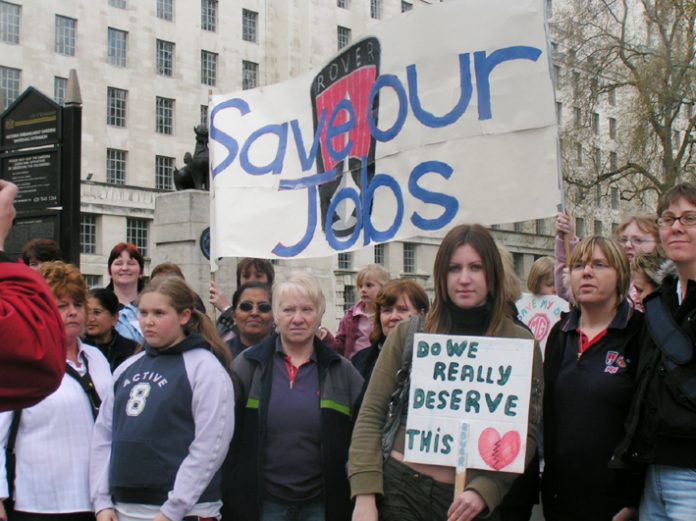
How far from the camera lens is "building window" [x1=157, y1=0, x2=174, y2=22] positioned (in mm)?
40938

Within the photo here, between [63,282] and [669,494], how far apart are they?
130 inches

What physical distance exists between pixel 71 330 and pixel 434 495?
2283mm

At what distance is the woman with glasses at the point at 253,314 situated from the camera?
Answer: 5.80m

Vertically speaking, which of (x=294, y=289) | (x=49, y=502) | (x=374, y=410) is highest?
(x=294, y=289)

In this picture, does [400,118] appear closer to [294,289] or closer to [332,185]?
[332,185]

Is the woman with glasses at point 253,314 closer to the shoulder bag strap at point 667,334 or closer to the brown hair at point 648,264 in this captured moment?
the brown hair at point 648,264

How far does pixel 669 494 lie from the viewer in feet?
11.8

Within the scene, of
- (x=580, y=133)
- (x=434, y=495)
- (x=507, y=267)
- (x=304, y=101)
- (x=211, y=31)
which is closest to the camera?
(x=434, y=495)

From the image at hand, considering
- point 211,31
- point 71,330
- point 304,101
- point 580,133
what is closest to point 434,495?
point 71,330

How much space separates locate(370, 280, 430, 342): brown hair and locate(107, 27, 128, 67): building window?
35.9 meters

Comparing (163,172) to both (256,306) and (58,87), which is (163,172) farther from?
(256,306)

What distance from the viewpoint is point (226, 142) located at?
7.17m

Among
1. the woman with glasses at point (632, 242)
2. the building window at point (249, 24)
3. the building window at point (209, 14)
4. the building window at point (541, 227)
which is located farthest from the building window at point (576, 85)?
the building window at point (541, 227)

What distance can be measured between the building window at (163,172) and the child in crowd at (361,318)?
3466 centimetres
